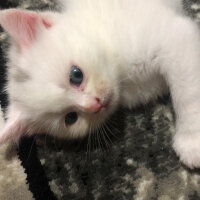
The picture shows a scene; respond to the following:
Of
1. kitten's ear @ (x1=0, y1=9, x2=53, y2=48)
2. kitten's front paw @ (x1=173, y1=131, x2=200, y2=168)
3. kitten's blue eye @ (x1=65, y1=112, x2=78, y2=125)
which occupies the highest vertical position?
kitten's ear @ (x1=0, y1=9, x2=53, y2=48)

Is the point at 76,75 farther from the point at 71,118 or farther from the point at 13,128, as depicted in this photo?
the point at 13,128

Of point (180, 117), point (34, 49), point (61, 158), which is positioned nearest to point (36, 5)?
point (34, 49)

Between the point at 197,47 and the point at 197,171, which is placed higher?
the point at 197,47

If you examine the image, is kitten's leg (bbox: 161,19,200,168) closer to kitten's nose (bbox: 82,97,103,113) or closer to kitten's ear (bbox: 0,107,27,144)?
kitten's nose (bbox: 82,97,103,113)

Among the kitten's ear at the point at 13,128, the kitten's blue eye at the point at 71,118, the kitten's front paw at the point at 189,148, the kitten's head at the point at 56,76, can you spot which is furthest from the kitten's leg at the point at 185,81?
the kitten's ear at the point at 13,128

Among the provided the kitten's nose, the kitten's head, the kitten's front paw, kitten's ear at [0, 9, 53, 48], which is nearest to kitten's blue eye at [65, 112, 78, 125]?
the kitten's head

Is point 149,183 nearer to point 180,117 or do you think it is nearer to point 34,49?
point 180,117
